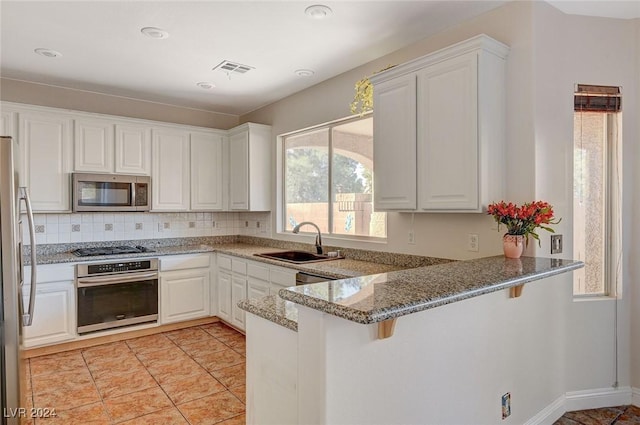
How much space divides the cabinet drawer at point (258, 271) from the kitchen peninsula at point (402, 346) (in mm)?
1777

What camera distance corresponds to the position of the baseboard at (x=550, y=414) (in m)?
2.25

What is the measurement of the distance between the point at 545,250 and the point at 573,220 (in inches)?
15.4

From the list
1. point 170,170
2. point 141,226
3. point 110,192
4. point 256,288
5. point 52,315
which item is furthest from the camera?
point 141,226

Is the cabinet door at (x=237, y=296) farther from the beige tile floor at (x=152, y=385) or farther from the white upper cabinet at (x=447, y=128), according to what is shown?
the white upper cabinet at (x=447, y=128)

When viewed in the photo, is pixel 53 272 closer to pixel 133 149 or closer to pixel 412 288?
pixel 133 149

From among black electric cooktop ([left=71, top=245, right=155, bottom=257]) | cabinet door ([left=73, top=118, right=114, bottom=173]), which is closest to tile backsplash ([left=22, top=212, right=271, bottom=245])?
black electric cooktop ([left=71, top=245, right=155, bottom=257])

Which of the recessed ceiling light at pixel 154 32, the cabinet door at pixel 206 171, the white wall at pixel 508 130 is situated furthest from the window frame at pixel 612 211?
the cabinet door at pixel 206 171

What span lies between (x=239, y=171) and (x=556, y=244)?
337 cm

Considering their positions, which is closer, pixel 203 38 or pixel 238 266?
pixel 203 38

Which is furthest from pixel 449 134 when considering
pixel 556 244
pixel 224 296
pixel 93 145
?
pixel 93 145

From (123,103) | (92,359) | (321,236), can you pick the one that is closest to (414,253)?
Result: (321,236)

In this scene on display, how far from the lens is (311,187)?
→ 4.16 meters

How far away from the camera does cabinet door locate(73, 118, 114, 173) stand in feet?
12.5

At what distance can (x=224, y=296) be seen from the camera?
425cm
